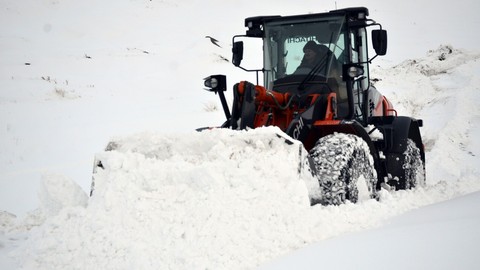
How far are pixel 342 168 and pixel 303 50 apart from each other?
2177 mm

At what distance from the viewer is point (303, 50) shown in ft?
22.9

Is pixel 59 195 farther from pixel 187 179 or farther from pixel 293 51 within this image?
pixel 293 51

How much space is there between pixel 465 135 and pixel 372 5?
26.6 metres

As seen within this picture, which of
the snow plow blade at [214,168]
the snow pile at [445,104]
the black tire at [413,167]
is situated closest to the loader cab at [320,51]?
the black tire at [413,167]

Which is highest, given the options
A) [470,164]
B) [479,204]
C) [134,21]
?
[134,21]

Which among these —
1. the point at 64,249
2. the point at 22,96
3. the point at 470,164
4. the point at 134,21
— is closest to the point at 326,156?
the point at 64,249

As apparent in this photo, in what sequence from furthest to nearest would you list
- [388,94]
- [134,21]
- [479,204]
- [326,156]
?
[134,21]
[388,94]
[326,156]
[479,204]

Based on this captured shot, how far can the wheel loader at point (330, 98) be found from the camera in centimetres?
586

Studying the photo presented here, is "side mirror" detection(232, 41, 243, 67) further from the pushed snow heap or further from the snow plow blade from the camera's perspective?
the pushed snow heap

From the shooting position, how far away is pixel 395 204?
17.3 ft

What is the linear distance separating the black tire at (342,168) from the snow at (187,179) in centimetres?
22

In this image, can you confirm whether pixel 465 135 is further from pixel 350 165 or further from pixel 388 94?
pixel 350 165

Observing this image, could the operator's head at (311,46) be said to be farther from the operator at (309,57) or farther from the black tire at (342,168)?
the black tire at (342,168)

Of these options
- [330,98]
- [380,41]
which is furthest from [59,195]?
[380,41]
